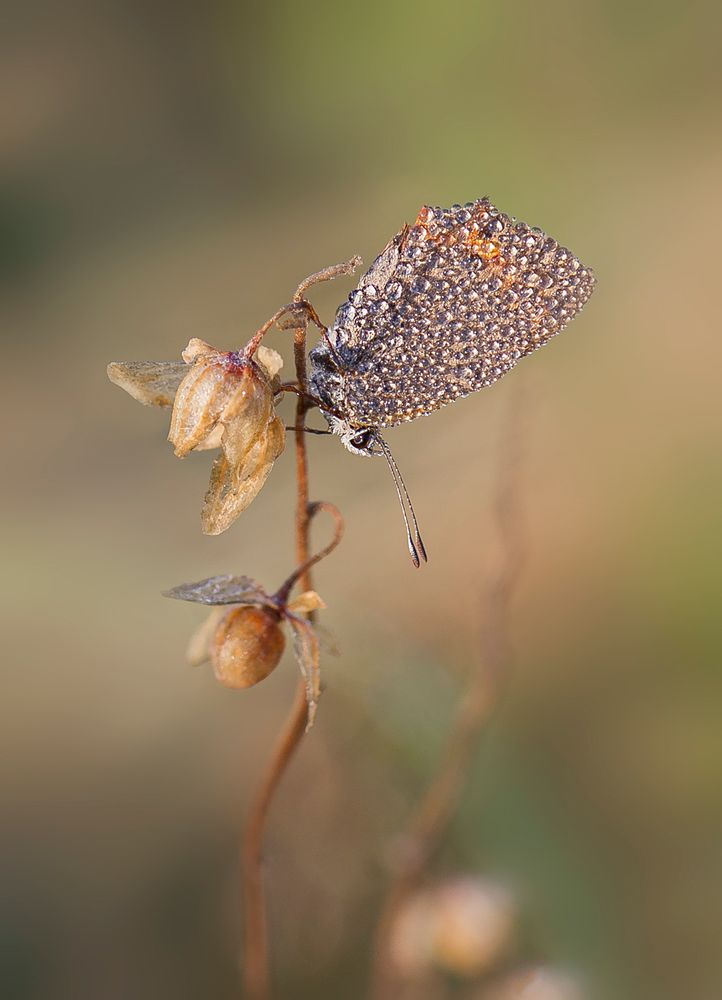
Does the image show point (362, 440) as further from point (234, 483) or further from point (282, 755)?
point (282, 755)

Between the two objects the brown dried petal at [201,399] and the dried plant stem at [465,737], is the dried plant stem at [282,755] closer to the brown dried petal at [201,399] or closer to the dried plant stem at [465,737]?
the brown dried petal at [201,399]

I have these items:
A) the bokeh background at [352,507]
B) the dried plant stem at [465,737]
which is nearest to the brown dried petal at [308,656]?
the dried plant stem at [465,737]

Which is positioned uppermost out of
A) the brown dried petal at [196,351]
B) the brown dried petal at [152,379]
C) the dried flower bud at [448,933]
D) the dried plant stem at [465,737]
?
the brown dried petal at [196,351]

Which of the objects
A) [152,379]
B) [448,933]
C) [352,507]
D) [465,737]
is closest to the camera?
[152,379]

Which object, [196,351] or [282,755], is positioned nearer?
[196,351]

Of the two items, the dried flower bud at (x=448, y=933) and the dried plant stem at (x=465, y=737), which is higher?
the dried plant stem at (x=465, y=737)

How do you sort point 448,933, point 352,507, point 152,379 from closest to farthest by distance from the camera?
point 152,379 → point 448,933 → point 352,507

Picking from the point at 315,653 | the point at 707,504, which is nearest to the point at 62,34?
the point at 707,504

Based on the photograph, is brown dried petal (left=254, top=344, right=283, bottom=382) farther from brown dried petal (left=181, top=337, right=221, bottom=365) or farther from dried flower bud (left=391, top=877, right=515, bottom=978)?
dried flower bud (left=391, top=877, right=515, bottom=978)

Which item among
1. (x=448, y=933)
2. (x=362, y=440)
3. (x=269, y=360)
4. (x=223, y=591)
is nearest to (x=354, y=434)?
(x=362, y=440)
